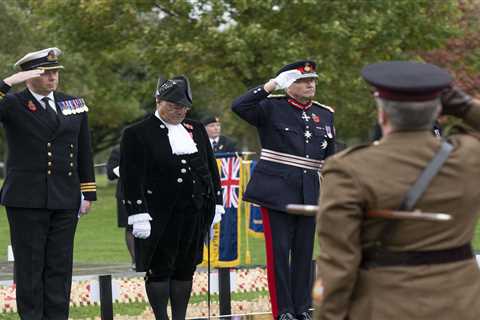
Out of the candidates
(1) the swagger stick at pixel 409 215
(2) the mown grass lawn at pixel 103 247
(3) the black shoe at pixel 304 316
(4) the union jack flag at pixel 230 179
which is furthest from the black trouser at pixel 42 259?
(4) the union jack flag at pixel 230 179

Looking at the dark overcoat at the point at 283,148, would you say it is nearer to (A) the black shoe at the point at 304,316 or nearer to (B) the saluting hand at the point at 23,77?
(A) the black shoe at the point at 304,316

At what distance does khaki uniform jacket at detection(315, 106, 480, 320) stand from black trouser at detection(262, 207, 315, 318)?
15.5 ft

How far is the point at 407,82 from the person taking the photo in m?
4.95

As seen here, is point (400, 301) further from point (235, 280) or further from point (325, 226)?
point (235, 280)

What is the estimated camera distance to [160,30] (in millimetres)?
31047

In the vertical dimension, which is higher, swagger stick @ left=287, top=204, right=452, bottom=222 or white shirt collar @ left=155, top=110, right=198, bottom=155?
swagger stick @ left=287, top=204, right=452, bottom=222

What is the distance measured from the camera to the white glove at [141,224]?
9.23 metres

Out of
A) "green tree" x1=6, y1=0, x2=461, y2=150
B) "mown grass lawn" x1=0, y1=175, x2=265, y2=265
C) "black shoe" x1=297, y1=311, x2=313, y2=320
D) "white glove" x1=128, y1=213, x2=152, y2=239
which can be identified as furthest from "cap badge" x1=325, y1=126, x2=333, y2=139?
"green tree" x1=6, y1=0, x2=461, y2=150

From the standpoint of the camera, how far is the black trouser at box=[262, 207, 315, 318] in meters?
9.77

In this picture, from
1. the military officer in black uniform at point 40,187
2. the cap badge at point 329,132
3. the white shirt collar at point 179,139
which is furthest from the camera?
the cap badge at point 329,132

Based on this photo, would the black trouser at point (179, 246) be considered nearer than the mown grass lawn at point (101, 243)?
Yes

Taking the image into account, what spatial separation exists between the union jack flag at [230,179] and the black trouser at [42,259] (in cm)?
598

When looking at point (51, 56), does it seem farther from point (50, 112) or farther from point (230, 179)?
point (230, 179)

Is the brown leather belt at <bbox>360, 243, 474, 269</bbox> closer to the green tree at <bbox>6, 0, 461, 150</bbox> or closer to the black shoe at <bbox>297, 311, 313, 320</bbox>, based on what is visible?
the black shoe at <bbox>297, 311, 313, 320</bbox>
